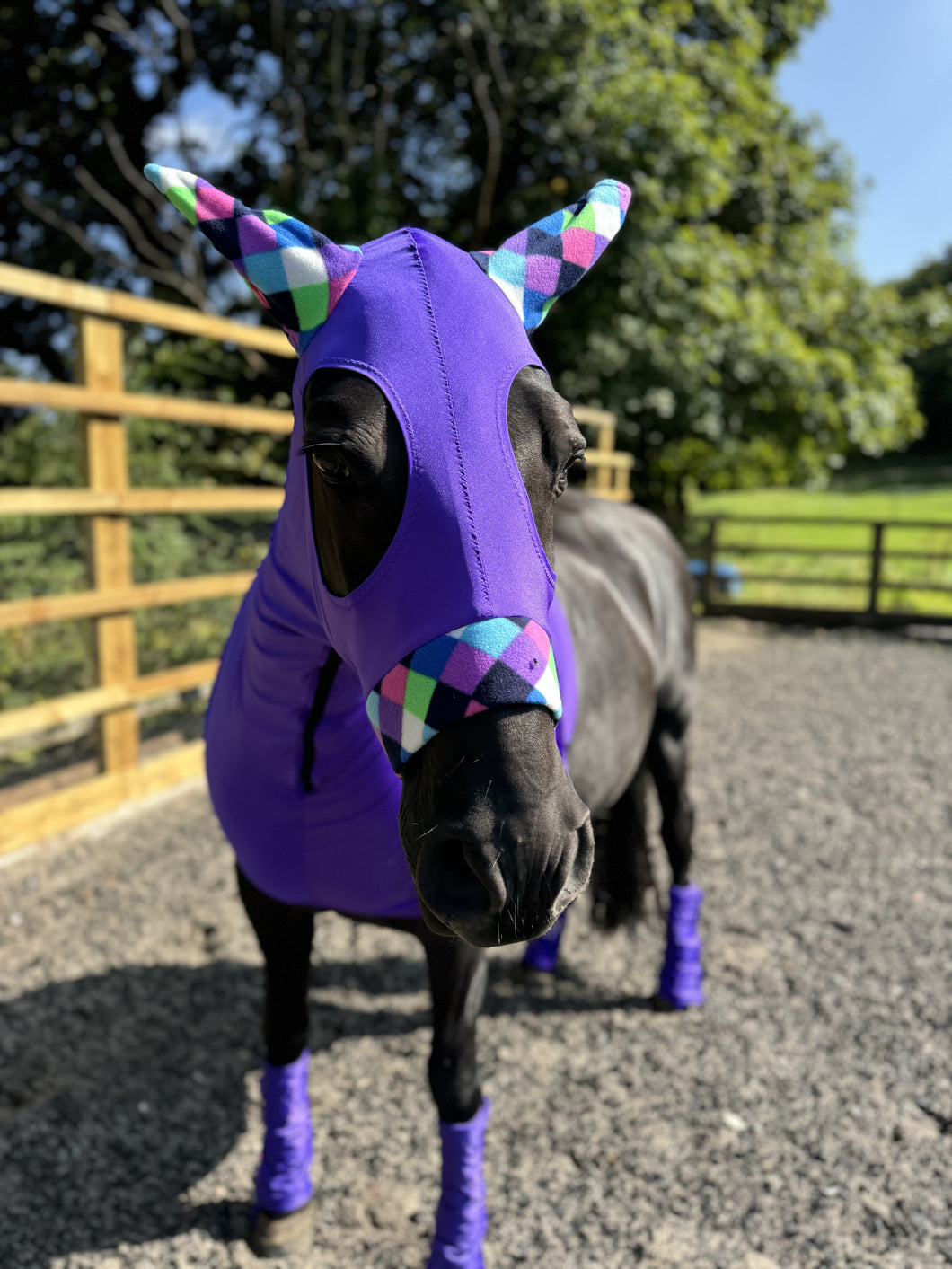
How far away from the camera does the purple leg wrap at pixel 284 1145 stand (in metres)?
1.83

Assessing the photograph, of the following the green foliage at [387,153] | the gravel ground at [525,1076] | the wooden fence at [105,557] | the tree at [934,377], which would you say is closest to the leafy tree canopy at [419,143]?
the green foliage at [387,153]

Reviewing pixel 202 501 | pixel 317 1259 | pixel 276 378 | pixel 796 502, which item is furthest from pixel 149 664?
pixel 796 502

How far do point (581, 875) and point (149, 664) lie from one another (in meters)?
A: 4.61

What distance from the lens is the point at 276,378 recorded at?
7078 millimetres

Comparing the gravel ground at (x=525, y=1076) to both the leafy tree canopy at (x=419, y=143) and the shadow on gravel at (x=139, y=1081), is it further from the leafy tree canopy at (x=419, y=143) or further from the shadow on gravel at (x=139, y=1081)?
the leafy tree canopy at (x=419, y=143)

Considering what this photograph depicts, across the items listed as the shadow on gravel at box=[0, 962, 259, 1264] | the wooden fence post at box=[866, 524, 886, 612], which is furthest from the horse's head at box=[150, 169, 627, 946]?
the wooden fence post at box=[866, 524, 886, 612]

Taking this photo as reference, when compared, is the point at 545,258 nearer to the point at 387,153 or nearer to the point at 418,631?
the point at 418,631

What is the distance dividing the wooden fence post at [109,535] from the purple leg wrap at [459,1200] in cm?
281

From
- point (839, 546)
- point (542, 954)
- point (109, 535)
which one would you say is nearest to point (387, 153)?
point (109, 535)

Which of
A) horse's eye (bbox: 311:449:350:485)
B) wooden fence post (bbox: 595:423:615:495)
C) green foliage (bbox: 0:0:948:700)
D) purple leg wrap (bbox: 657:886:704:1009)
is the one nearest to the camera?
horse's eye (bbox: 311:449:350:485)

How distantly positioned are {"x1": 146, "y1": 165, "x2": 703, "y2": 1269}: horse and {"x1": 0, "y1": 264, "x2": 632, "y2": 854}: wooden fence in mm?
2161

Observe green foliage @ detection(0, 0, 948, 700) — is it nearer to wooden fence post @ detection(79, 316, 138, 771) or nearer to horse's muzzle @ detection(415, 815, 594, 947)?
wooden fence post @ detection(79, 316, 138, 771)

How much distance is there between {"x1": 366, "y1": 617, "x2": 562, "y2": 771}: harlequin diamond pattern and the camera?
94 cm

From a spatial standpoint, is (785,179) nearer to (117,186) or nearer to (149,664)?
(117,186)
